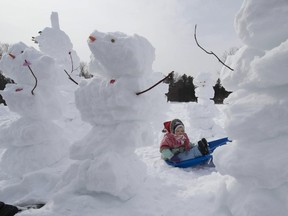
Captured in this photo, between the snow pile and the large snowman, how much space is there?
1108 mm

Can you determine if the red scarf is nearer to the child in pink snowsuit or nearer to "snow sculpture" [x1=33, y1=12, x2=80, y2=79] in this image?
the child in pink snowsuit

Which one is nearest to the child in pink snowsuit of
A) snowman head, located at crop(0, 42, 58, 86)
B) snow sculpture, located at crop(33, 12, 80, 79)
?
snowman head, located at crop(0, 42, 58, 86)

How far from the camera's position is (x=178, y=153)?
5590mm

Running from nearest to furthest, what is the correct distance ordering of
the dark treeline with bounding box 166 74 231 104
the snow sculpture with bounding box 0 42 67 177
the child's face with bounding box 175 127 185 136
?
1. the snow sculpture with bounding box 0 42 67 177
2. the child's face with bounding box 175 127 185 136
3. the dark treeline with bounding box 166 74 231 104

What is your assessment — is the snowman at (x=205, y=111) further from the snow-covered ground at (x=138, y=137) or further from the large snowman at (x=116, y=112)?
the large snowman at (x=116, y=112)

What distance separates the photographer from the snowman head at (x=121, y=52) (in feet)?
10.7

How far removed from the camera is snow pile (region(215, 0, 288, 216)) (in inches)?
100

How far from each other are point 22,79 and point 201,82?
7139 mm

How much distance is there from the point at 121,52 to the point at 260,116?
1773 mm

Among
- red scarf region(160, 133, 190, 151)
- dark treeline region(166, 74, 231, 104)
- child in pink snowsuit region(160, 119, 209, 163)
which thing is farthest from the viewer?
dark treeline region(166, 74, 231, 104)

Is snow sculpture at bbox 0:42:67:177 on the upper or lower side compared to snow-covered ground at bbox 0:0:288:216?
upper

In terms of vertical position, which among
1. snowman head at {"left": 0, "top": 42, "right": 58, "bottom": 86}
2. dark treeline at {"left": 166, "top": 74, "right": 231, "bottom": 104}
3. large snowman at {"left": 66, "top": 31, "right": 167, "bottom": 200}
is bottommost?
large snowman at {"left": 66, "top": 31, "right": 167, "bottom": 200}

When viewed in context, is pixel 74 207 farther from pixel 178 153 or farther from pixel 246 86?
pixel 178 153

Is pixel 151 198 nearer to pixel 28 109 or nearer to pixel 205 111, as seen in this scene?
pixel 28 109
